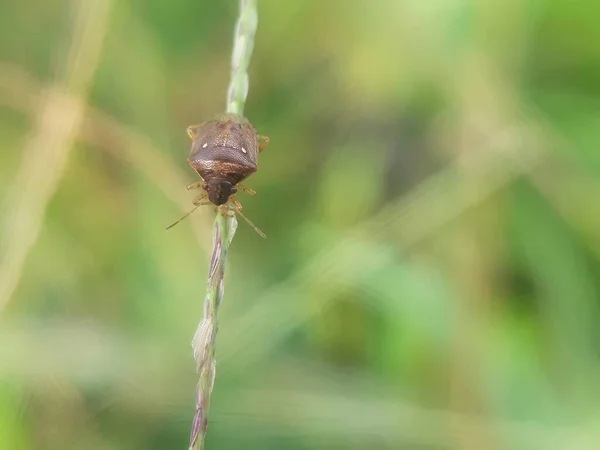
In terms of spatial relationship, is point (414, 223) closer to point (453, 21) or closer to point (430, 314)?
point (430, 314)

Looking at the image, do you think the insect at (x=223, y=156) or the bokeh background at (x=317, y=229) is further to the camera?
the bokeh background at (x=317, y=229)

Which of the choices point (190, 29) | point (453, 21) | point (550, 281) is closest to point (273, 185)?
point (190, 29)

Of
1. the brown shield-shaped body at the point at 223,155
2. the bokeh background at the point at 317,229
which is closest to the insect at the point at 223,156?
the brown shield-shaped body at the point at 223,155

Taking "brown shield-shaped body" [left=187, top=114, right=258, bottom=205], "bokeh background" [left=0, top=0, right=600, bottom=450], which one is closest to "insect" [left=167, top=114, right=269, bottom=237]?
"brown shield-shaped body" [left=187, top=114, right=258, bottom=205]

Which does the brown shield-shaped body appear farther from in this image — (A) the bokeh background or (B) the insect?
(A) the bokeh background

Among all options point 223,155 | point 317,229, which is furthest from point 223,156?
point 317,229

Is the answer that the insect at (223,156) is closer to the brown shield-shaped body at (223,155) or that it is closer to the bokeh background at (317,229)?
the brown shield-shaped body at (223,155)
